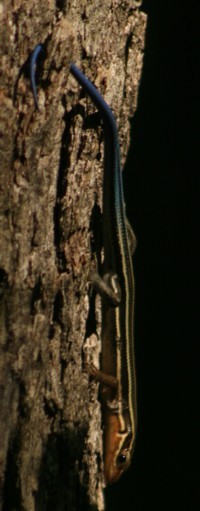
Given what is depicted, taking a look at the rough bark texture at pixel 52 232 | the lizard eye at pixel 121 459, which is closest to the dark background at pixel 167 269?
the lizard eye at pixel 121 459

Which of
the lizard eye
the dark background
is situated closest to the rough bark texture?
the lizard eye

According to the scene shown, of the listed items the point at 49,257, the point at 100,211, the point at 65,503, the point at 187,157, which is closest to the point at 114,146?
the point at 100,211

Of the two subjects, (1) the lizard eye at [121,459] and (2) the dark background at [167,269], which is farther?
(2) the dark background at [167,269]

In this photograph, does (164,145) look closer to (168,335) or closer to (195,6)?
(195,6)

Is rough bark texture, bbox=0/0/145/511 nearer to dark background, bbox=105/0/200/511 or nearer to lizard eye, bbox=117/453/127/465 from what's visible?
lizard eye, bbox=117/453/127/465

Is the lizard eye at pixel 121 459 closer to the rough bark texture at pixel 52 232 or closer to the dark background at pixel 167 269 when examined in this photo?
the rough bark texture at pixel 52 232

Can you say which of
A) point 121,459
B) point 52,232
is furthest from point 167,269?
point 52,232
